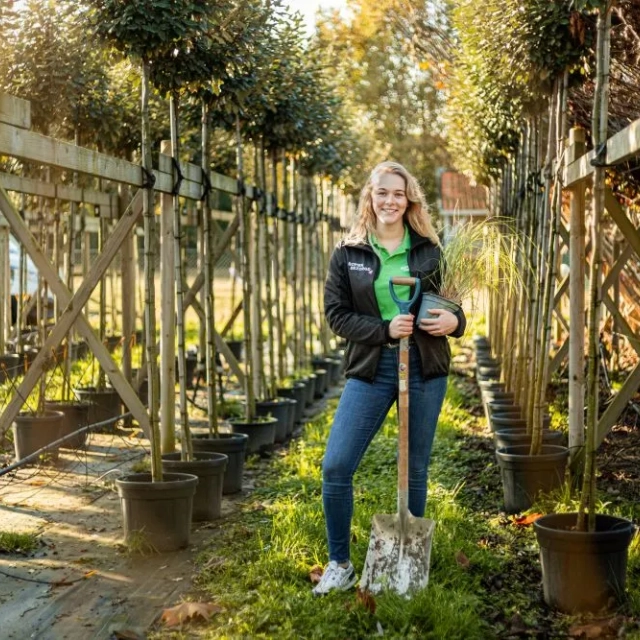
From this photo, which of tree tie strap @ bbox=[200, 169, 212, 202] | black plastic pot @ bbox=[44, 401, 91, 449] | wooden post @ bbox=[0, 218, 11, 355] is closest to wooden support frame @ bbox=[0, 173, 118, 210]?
tree tie strap @ bbox=[200, 169, 212, 202]

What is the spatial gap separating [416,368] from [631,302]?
24.4 ft

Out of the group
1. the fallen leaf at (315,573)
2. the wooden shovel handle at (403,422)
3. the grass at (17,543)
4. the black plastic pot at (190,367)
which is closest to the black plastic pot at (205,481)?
the grass at (17,543)

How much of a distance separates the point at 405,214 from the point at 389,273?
31cm

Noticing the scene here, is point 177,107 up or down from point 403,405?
up

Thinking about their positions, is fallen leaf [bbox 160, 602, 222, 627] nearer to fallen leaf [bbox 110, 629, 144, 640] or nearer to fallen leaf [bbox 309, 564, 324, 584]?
fallen leaf [bbox 110, 629, 144, 640]

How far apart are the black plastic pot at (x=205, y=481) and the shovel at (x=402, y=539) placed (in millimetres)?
2007

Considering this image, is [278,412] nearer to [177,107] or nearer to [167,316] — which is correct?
[167,316]

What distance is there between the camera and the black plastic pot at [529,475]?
6551 millimetres

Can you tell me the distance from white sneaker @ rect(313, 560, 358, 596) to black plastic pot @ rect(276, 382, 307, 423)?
6103 mm

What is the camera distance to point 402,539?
4797 millimetres

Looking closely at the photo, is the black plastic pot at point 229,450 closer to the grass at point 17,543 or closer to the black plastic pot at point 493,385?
the grass at point 17,543

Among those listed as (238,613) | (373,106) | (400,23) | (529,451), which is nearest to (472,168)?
(400,23)

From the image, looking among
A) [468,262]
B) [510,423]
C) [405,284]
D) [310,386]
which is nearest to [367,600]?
[405,284]

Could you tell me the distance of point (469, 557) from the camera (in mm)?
5512
